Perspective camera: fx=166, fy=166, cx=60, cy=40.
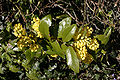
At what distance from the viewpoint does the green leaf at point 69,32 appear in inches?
51.4

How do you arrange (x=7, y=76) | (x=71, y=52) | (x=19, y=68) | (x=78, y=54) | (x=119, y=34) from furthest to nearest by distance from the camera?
(x=119, y=34) < (x=7, y=76) < (x=19, y=68) < (x=78, y=54) < (x=71, y=52)

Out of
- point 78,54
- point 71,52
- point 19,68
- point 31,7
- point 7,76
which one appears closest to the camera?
point 71,52

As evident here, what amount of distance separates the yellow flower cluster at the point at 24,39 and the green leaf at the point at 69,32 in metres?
0.30

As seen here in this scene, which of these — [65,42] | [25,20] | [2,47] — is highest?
[25,20]

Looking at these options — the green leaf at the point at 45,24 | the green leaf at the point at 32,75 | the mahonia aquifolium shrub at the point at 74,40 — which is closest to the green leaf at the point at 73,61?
the mahonia aquifolium shrub at the point at 74,40

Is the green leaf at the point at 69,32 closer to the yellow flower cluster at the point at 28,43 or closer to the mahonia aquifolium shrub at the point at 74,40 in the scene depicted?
the mahonia aquifolium shrub at the point at 74,40

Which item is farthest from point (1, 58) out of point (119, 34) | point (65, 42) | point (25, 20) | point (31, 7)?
point (119, 34)

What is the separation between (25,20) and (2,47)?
345 mm

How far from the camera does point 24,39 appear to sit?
4.68 ft

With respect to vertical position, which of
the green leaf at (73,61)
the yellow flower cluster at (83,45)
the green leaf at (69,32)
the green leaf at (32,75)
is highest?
the green leaf at (69,32)

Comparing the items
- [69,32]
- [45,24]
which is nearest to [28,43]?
[45,24]

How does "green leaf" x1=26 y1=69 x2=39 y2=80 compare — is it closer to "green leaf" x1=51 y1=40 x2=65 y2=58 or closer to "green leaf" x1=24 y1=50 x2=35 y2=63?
"green leaf" x1=24 y1=50 x2=35 y2=63

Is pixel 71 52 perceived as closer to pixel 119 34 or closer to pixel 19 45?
pixel 19 45

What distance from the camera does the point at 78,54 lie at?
139cm
